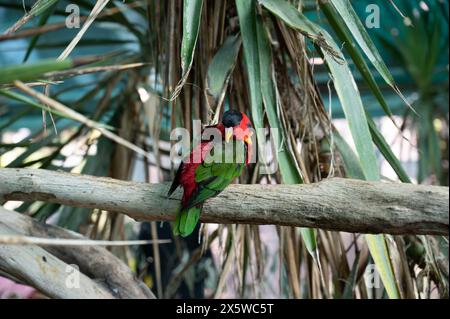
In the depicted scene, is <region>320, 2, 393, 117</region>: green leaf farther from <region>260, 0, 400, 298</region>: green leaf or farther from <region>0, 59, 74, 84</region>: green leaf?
<region>0, 59, 74, 84</region>: green leaf

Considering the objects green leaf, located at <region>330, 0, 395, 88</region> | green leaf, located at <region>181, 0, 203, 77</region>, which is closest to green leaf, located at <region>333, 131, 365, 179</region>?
green leaf, located at <region>330, 0, 395, 88</region>

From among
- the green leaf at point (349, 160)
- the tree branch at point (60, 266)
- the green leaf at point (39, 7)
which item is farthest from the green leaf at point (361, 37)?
the tree branch at point (60, 266)

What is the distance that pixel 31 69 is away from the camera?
69 cm

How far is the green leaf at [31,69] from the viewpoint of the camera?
26.8 inches

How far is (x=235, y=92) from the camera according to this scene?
206 centimetres

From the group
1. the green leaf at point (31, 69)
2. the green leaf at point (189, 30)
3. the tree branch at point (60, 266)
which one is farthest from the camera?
the tree branch at point (60, 266)

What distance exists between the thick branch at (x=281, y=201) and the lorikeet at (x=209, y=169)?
0.04 m

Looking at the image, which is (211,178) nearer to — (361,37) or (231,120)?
(231,120)

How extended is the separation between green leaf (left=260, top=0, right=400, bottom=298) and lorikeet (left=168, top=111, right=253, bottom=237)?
290mm

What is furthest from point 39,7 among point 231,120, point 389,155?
point 389,155

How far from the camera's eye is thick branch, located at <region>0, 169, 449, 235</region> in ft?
4.00

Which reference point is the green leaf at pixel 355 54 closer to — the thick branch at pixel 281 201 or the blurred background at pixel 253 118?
the blurred background at pixel 253 118

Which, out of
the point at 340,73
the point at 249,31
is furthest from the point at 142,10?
the point at 340,73

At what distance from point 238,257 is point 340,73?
0.74 metres
